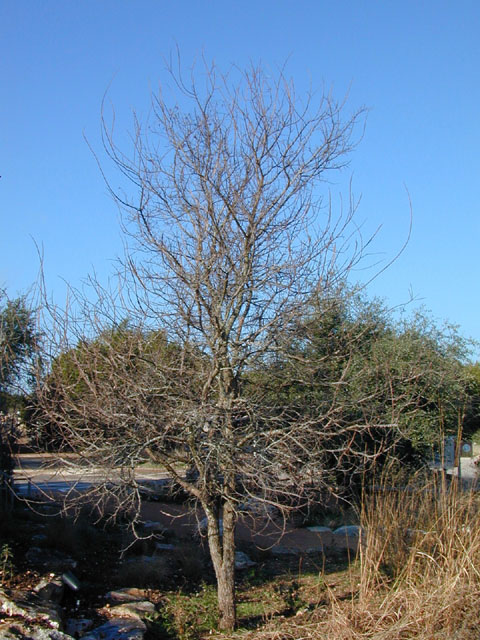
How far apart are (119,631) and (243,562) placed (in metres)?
3.68

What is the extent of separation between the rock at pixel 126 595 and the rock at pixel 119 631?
0.77 metres

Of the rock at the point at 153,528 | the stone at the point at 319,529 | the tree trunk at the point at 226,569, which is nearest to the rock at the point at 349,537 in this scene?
the stone at the point at 319,529

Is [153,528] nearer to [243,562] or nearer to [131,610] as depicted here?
[243,562]

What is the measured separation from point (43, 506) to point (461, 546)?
7.17 meters

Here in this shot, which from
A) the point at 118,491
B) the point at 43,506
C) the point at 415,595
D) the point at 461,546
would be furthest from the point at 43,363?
the point at 43,506

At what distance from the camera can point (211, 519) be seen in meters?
5.91

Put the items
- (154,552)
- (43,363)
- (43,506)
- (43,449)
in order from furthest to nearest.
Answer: (43,506) → (154,552) → (43,449) → (43,363)

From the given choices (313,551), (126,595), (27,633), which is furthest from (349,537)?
(27,633)

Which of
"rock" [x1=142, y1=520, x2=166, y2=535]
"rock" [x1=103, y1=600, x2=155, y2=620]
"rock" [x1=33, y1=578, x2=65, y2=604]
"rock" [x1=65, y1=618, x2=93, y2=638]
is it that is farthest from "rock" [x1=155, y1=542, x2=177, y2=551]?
"rock" [x1=65, y1=618, x2=93, y2=638]

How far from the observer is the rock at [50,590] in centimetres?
618

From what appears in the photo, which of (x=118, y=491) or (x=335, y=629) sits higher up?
(x=118, y=491)

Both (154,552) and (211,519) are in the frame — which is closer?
(211,519)

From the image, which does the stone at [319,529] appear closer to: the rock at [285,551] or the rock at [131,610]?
the rock at [285,551]

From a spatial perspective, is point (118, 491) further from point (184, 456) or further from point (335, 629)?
point (335, 629)
